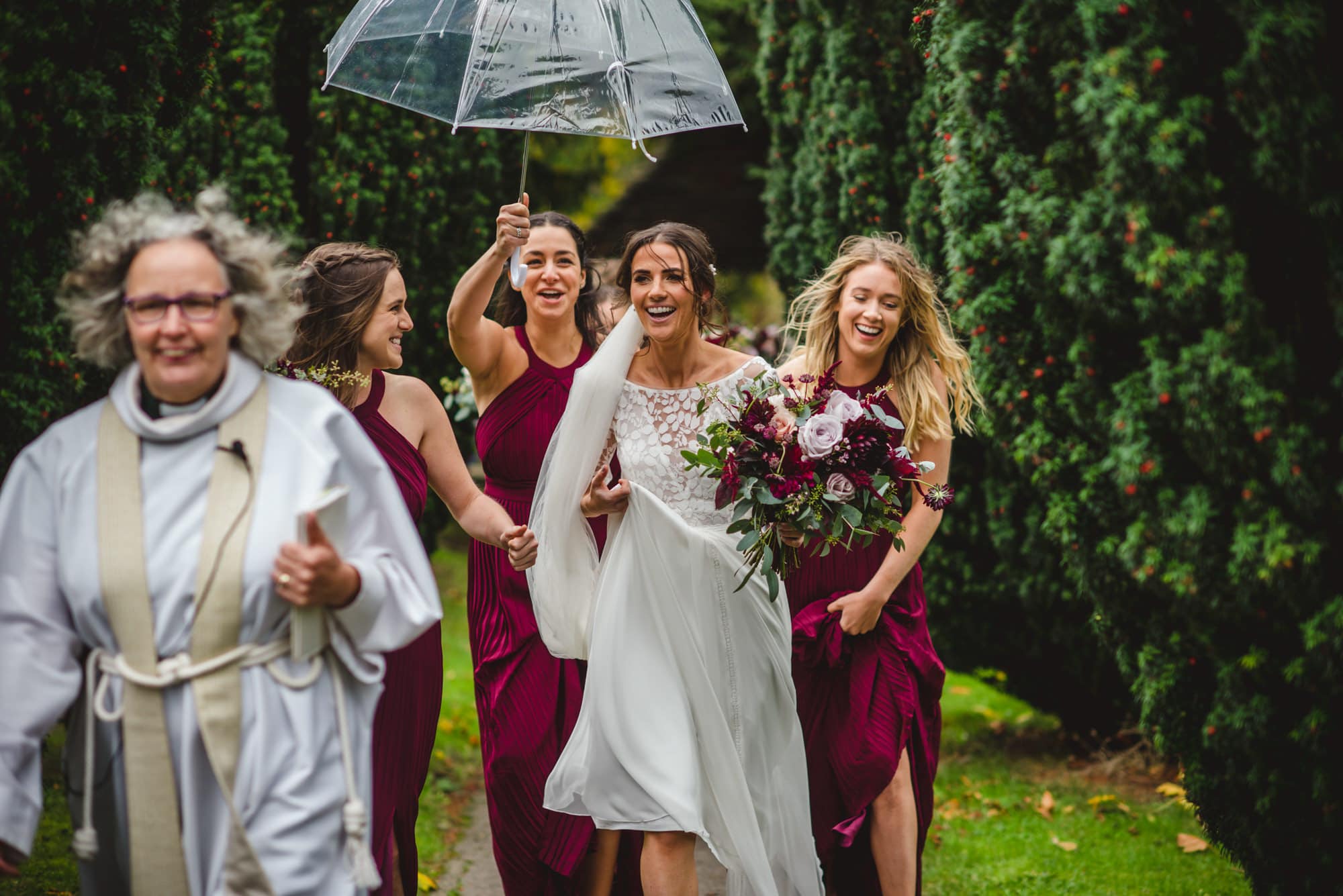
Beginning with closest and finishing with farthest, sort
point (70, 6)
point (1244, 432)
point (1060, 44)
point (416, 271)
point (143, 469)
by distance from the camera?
point (143, 469), point (1244, 432), point (1060, 44), point (70, 6), point (416, 271)

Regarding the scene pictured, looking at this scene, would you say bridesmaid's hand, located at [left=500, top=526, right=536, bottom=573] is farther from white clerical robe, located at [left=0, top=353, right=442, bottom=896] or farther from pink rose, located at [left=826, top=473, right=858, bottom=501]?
white clerical robe, located at [left=0, top=353, right=442, bottom=896]

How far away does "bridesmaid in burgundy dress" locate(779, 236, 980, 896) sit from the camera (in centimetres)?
538

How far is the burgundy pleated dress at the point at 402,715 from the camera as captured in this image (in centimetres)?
426

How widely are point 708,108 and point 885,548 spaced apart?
2.08m

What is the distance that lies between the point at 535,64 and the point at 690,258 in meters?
1.08

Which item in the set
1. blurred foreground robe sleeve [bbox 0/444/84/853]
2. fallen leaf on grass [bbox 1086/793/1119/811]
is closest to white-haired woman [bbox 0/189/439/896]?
blurred foreground robe sleeve [bbox 0/444/84/853]

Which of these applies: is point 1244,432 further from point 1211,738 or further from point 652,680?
point 652,680

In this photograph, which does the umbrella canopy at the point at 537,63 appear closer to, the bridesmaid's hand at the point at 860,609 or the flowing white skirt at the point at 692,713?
the flowing white skirt at the point at 692,713

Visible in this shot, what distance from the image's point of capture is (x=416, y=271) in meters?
9.24

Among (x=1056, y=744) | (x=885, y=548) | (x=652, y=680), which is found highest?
(x=885, y=548)

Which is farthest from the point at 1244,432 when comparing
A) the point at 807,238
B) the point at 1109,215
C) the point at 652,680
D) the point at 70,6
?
the point at 807,238

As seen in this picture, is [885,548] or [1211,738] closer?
[1211,738]

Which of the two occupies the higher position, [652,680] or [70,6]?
[70,6]

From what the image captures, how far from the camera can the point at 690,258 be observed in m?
5.04
